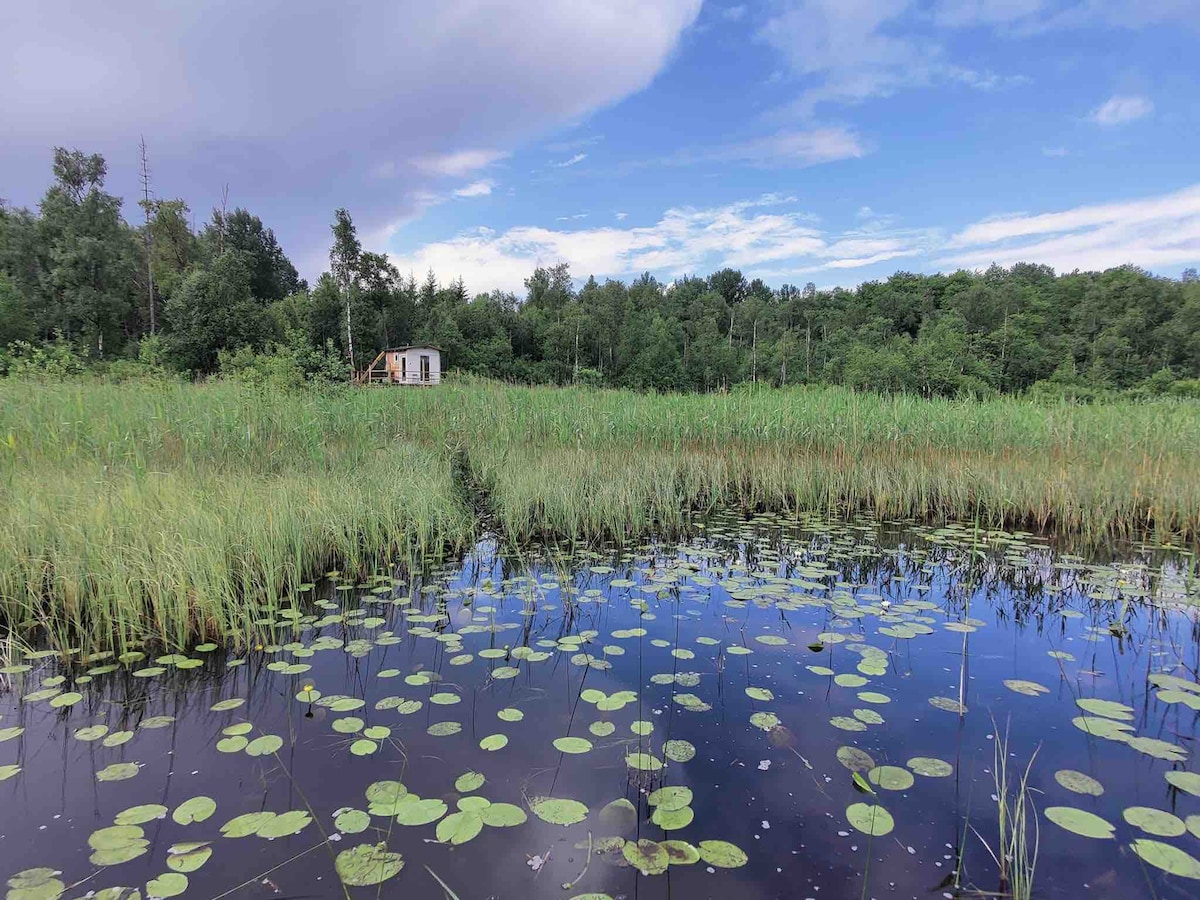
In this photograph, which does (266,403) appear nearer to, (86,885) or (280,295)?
(86,885)

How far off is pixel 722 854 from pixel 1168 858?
1339mm

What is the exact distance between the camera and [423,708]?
249 cm

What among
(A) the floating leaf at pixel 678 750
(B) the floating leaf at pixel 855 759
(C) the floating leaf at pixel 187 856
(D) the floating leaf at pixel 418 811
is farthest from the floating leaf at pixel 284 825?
(B) the floating leaf at pixel 855 759

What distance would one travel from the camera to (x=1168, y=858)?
1.66 metres

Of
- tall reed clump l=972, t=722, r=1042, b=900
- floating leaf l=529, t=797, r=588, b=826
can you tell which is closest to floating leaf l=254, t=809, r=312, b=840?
floating leaf l=529, t=797, r=588, b=826

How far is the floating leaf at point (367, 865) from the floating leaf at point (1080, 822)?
213 cm

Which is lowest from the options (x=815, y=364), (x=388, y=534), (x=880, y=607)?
(x=880, y=607)

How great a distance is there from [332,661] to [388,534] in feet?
5.84

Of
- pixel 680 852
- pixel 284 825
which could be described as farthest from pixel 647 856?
pixel 284 825

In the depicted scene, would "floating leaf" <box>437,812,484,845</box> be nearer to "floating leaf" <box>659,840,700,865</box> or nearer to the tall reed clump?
"floating leaf" <box>659,840,700,865</box>

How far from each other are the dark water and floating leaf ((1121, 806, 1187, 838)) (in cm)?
3

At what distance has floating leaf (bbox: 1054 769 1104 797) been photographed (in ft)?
6.47

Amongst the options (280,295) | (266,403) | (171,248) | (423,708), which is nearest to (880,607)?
(423,708)

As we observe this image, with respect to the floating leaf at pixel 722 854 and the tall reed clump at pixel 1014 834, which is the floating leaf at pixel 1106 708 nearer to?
the tall reed clump at pixel 1014 834
